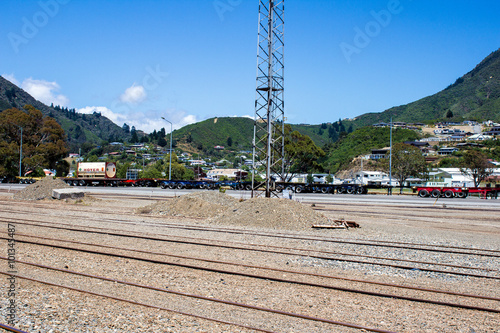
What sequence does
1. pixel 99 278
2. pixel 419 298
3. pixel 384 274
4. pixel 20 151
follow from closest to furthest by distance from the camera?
1. pixel 419 298
2. pixel 99 278
3. pixel 384 274
4. pixel 20 151

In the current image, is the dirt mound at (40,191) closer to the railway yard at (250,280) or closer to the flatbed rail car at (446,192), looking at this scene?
the railway yard at (250,280)

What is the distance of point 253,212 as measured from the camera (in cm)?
1995

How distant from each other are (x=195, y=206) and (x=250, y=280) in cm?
1562

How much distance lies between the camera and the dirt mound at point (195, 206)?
23433mm

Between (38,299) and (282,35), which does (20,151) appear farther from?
(38,299)

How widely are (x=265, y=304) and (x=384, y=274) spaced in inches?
154

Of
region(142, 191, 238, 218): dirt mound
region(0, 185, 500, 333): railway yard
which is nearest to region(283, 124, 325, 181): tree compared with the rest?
region(142, 191, 238, 218): dirt mound

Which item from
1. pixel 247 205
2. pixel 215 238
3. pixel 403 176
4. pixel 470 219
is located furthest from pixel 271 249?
pixel 403 176

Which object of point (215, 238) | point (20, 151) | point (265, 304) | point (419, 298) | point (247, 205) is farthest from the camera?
point (20, 151)

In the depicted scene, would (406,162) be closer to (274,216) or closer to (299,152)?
(299,152)

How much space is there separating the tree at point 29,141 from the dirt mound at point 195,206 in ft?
208

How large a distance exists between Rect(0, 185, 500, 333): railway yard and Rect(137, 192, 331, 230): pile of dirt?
1249 mm

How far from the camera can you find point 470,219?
2423 centimetres

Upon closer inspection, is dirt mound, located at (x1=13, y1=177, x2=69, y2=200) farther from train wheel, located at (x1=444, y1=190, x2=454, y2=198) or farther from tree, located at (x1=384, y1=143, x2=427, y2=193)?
tree, located at (x1=384, y1=143, x2=427, y2=193)
